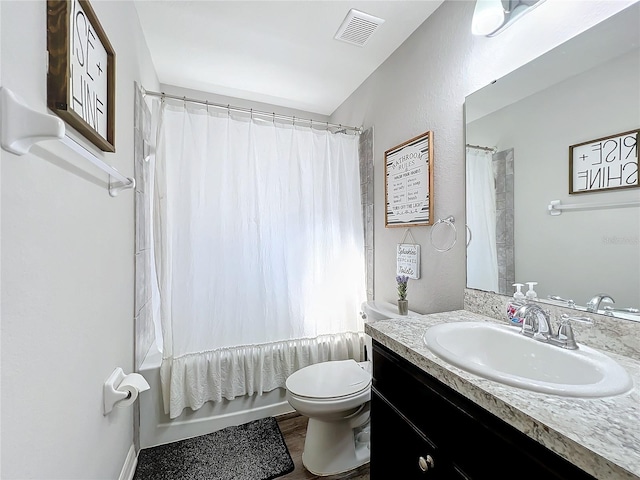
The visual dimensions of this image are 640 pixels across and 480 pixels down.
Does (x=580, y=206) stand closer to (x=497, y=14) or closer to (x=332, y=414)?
(x=497, y=14)

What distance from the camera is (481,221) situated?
1.30 m

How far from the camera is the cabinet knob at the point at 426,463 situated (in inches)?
32.3

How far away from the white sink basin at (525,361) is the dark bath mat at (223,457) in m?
1.21

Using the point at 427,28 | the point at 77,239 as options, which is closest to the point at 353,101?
the point at 427,28

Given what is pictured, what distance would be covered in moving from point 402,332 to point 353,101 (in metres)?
2.03

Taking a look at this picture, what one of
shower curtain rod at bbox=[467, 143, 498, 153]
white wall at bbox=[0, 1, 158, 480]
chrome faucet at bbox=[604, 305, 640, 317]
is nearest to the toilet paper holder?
white wall at bbox=[0, 1, 158, 480]

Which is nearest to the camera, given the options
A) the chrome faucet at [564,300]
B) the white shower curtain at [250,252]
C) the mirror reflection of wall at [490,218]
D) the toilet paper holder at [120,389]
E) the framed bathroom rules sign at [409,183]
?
the chrome faucet at [564,300]

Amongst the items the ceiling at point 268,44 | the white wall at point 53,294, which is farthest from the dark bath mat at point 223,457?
the ceiling at point 268,44

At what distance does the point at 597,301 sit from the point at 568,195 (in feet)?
1.19

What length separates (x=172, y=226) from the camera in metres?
1.69

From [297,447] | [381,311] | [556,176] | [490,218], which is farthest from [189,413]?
[556,176]

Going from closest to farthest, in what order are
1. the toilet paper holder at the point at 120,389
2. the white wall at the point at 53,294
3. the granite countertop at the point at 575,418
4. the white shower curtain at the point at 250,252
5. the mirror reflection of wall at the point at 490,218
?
the granite countertop at the point at 575,418 < the white wall at the point at 53,294 < the toilet paper holder at the point at 120,389 < the mirror reflection of wall at the point at 490,218 < the white shower curtain at the point at 250,252

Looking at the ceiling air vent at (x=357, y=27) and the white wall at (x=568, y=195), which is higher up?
the ceiling air vent at (x=357, y=27)

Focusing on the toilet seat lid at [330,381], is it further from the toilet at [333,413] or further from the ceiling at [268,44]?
the ceiling at [268,44]
